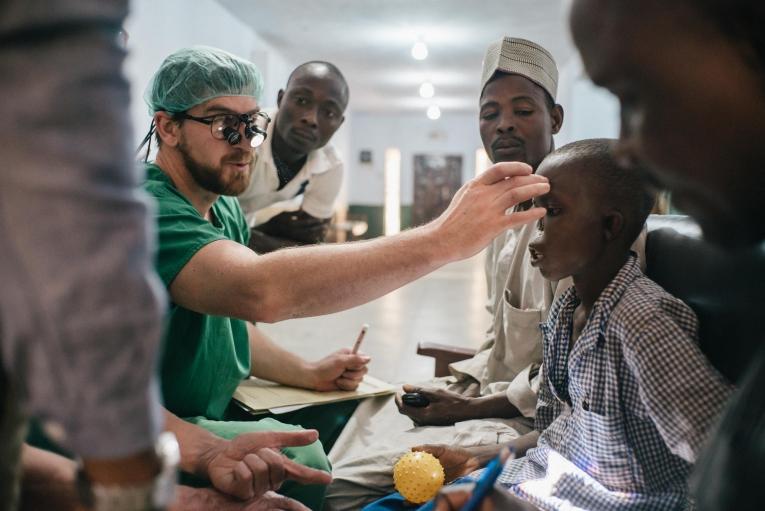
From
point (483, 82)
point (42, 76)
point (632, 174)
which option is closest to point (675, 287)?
point (632, 174)

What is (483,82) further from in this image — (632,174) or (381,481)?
(381,481)

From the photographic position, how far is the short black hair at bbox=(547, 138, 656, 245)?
1.46 metres

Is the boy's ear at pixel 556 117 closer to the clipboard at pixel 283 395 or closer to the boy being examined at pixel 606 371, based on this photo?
the boy being examined at pixel 606 371

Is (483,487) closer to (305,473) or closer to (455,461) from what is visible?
(305,473)

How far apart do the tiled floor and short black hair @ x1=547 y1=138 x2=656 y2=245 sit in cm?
302

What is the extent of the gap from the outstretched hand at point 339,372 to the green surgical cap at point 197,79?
946 mm

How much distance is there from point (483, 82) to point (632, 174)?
960mm

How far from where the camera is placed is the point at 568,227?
4.85 ft

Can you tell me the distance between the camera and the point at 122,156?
625 mm

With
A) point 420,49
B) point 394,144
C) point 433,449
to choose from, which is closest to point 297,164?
point 433,449

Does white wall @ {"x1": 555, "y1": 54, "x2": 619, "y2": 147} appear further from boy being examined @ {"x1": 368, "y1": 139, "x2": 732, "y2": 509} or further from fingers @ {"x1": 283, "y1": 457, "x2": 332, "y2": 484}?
fingers @ {"x1": 283, "y1": 457, "x2": 332, "y2": 484}

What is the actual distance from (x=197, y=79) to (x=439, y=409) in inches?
49.8

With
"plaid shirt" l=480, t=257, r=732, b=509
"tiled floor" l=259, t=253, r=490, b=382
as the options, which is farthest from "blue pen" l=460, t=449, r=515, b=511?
"tiled floor" l=259, t=253, r=490, b=382

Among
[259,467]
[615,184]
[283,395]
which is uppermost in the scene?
[615,184]
